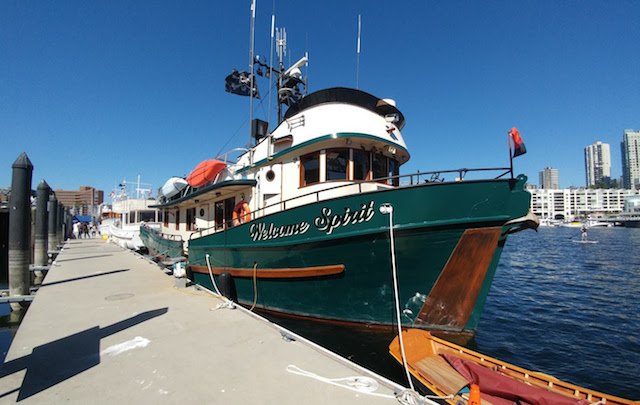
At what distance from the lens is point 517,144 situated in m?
4.00

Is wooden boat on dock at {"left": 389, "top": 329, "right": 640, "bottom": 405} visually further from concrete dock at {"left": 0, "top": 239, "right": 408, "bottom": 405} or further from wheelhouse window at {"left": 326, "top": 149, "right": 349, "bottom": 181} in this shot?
wheelhouse window at {"left": 326, "top": 149, "right": 349, "bottom": 181}

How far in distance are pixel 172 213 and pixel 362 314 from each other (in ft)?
42.3

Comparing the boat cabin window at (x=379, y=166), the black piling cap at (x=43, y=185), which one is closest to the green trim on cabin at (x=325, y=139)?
the boat cabin window at (x=379, y=166)

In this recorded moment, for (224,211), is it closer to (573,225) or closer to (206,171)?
(206,171)

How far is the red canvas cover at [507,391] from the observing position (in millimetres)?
2986

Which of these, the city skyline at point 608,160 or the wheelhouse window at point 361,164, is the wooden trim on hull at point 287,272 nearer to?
the wheelhouse window at point 361,164

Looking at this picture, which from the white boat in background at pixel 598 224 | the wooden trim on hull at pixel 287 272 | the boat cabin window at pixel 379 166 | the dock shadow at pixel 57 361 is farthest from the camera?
the white boat in background at pixel 598 224

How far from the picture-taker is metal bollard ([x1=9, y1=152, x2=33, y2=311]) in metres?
7.43

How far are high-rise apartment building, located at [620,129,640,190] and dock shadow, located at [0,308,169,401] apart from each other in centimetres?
22082

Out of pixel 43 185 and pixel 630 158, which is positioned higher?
pixel 630 158

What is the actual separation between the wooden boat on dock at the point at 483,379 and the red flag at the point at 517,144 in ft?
9.15

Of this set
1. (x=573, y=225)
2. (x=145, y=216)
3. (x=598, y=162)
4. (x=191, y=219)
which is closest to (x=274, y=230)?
(x=191, y=219)

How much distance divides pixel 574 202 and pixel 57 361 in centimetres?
14632

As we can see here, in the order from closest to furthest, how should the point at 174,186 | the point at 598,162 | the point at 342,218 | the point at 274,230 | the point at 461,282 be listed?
the point at 461,282
the point at 342,218
the point at 274,230
the point at 174,186
the point at 598,162
